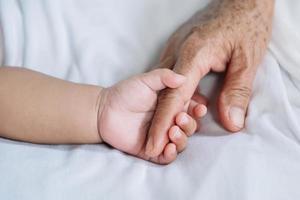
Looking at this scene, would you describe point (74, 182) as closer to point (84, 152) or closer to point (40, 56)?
point (84, 152)

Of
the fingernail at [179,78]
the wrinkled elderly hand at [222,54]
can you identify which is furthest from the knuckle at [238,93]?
the fingernail at [179,78]

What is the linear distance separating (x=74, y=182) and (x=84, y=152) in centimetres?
9

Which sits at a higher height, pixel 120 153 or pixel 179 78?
pixel 179 78

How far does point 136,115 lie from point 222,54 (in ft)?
0.74

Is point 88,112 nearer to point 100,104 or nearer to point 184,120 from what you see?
point 100,104

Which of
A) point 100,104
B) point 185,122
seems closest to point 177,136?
point 185,122

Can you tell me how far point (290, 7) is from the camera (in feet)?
3.08

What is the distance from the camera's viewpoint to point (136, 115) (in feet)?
2.67

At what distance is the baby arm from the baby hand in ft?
0.08

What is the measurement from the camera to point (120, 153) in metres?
0.78

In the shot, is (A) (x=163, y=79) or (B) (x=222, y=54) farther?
(B) (x=222, y=54)

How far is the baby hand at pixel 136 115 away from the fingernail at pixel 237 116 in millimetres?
71

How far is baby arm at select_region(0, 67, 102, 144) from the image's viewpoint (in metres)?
0.80

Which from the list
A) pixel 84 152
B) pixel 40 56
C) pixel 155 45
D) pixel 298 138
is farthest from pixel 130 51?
pixel 298 138
